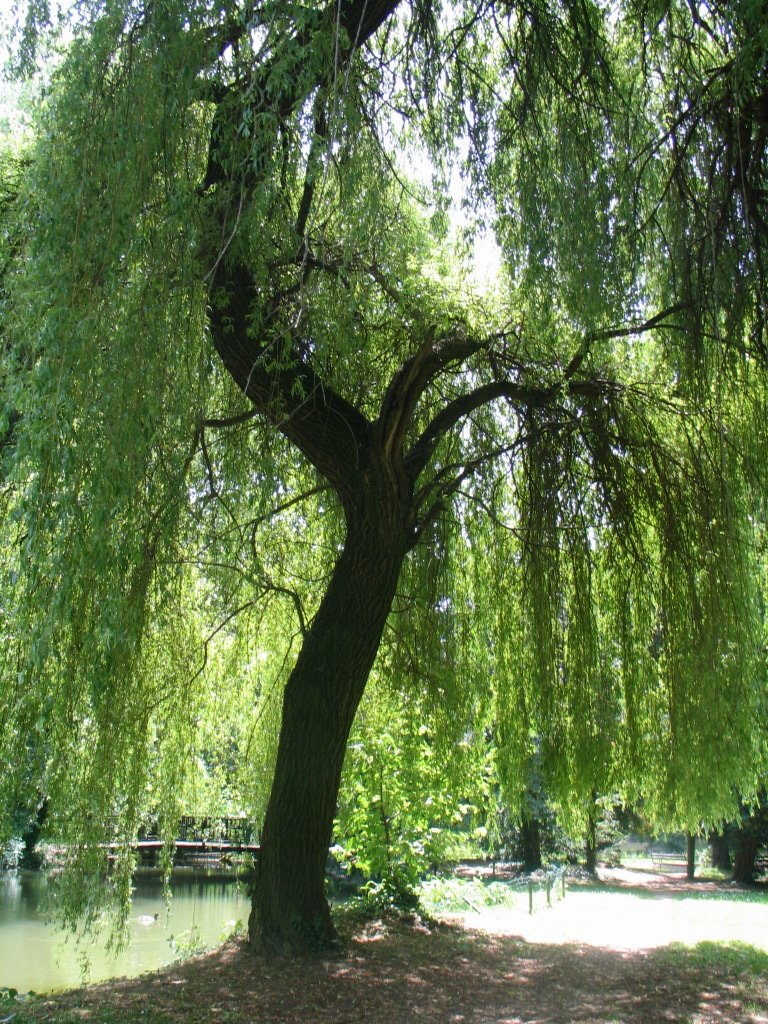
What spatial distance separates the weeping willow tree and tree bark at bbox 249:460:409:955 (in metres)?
0.02

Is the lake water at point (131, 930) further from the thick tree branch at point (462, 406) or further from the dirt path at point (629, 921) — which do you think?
the thick tree branch at point (462, 406)

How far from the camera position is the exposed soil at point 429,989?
443 centimetres

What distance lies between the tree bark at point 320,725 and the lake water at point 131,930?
3.48 ft

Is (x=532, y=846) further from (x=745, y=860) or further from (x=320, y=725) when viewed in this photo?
(x=320, y=725)

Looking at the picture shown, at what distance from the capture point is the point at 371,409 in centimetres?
644

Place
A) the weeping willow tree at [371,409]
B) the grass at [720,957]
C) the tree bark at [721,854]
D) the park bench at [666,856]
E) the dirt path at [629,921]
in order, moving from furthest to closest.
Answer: the park bench at [666,856]
the tree bark at [721,854]
the dirt path at [629,921]
the grass at [720,957]
the weeping willow tree at [371,409]

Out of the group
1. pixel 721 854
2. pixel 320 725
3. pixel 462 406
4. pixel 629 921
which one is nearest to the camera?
pixel 320 725

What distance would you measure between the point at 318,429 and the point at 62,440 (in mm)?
2512

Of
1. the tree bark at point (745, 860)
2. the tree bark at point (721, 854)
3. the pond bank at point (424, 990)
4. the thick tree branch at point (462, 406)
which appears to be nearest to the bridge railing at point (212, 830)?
the pond bank at point (424, 990)

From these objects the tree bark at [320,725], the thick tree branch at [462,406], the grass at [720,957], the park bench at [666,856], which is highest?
the thick tree branch at [462,406]

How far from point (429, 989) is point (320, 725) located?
163 cm

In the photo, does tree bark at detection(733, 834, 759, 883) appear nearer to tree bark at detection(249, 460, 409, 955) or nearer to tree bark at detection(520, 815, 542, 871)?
tree bark at detection(520, 815, 542, 871)

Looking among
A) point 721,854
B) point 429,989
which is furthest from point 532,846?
point 429,989

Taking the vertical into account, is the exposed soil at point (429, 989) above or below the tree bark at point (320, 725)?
below
